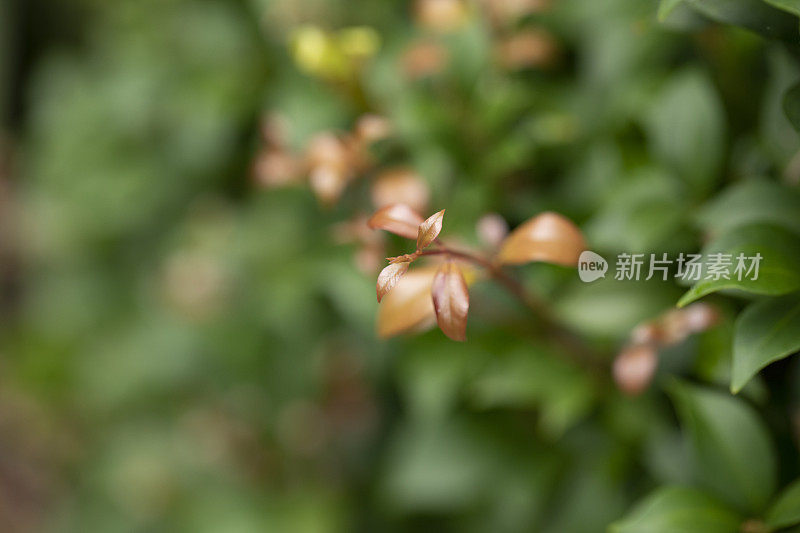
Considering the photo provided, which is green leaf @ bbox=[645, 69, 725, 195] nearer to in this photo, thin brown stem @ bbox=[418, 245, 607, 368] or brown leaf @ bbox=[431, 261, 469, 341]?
thin brown stem @ bbox=[418, 245, 607, 368]

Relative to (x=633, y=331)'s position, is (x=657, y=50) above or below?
above

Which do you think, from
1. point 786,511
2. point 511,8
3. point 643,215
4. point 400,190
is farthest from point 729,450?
point 511,8

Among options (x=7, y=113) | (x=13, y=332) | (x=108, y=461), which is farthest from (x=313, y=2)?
(x=7, y=113)

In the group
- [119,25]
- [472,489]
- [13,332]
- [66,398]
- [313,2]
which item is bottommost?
[472,489]

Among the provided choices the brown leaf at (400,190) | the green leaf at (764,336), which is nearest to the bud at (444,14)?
the brown leaf at (400,190)

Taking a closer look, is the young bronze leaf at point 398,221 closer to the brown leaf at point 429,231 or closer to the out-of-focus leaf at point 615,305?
the brown leaf at point 429,231

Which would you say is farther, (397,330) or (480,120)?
(480,120)

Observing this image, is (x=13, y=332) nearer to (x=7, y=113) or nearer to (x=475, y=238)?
(x=7, y=113)
